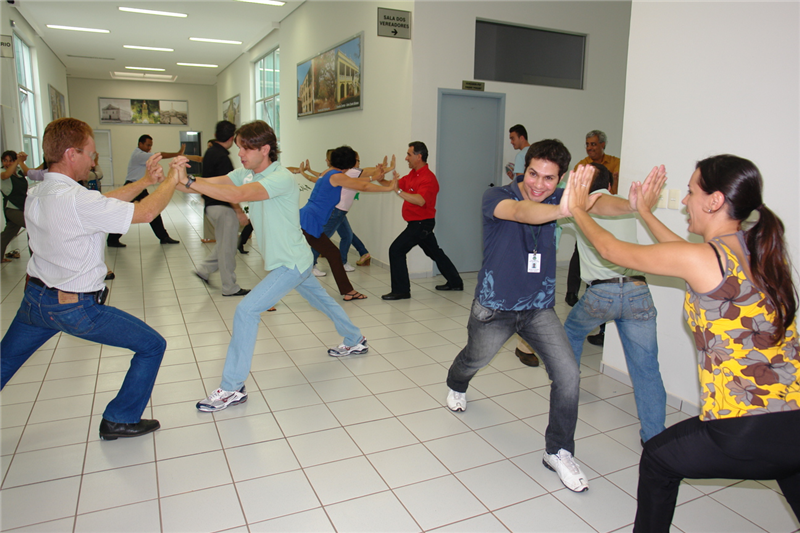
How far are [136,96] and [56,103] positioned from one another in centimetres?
660

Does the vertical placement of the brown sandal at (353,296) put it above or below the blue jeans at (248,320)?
below

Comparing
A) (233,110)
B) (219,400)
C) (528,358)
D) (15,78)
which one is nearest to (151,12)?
(15,78)

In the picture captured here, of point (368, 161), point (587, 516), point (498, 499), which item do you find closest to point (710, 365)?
point (587, 516)

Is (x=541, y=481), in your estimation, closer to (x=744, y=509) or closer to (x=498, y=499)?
(x=498, y=499)

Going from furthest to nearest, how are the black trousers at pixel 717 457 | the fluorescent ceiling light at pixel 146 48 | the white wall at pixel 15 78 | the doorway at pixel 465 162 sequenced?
the fluorescent ceiling light at pixel 146 48, the white wall at pixel 15 78, the doorway at pixel 465 162, the black trousers at pixel 717 457

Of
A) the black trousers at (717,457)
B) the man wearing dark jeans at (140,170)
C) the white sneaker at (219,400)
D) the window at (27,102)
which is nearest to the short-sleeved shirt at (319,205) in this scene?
the white sneaker at (219,400)

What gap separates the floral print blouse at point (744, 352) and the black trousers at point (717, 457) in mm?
41

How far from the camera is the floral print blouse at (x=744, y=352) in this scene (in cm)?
154

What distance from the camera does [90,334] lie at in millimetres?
2529

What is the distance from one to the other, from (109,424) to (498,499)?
2045 mm

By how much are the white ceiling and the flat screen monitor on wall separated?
187 inches

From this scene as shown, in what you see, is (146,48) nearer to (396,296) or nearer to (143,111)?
(143,111)

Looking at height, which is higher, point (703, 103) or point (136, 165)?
point (703, 103)

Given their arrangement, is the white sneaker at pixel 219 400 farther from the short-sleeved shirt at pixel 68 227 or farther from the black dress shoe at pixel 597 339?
the black dress shoe at pixel 597 339
